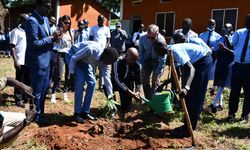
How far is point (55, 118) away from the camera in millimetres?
6766

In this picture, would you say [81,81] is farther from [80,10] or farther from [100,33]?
[80,10]

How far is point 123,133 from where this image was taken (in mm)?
6223

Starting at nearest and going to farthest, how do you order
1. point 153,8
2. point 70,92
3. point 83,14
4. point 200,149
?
point 200,149
point 70,92
point 153,8
point 83,14

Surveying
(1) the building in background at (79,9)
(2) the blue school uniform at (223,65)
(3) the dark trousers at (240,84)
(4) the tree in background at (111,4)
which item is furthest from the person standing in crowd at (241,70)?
(4) the tree in background at (111,4)

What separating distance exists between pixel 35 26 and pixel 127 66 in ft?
6.96

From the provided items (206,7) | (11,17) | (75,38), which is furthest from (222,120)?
(11,17)

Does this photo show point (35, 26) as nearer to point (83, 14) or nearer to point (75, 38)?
point (75, 38)

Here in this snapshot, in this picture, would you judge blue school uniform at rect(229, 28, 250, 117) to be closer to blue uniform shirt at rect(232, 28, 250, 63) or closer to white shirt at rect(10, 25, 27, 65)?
blue uniform shirt at rect(232, 28, 250, 63)

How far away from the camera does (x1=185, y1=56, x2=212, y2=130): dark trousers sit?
577cm

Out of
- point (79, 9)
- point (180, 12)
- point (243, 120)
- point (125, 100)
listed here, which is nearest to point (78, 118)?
point (125, 100)

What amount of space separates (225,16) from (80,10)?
10202 mm

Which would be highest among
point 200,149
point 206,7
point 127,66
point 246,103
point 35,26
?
point 206,7

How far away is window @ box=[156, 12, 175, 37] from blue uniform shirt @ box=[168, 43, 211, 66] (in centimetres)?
1277

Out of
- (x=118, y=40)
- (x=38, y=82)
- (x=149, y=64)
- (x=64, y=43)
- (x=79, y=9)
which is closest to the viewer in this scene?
(x=38, y=82)
